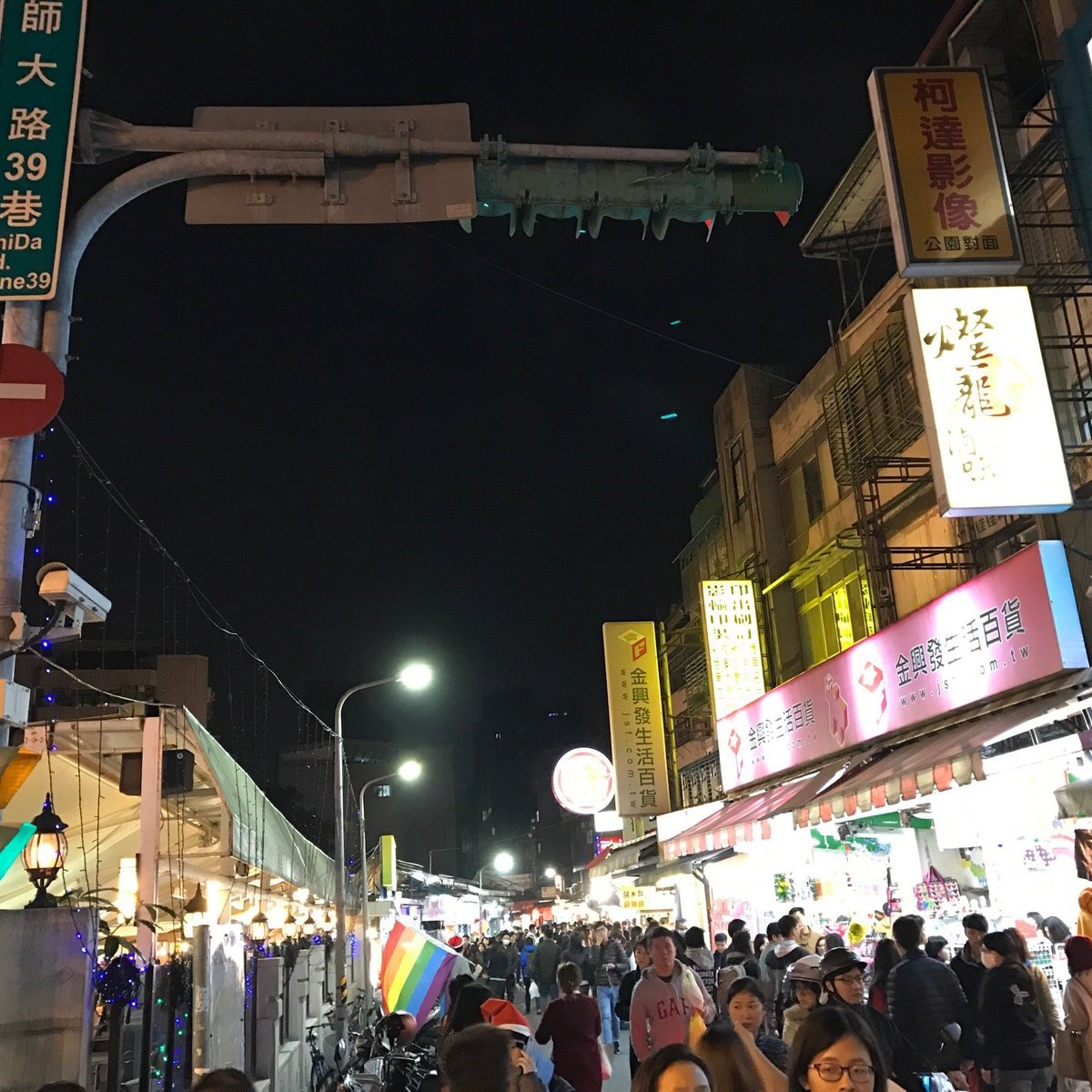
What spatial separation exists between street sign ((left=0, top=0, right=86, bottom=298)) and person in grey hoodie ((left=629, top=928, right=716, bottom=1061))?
21.3 feet

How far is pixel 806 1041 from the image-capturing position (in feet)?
12.3

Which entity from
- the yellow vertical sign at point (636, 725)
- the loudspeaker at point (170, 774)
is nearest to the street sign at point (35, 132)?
the loudspeaker at point (170, 774)

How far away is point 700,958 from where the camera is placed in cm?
1241

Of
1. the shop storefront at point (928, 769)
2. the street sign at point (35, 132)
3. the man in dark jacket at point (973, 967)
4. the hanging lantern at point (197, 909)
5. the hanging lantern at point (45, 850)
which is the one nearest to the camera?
the street sign at point (35, 132)

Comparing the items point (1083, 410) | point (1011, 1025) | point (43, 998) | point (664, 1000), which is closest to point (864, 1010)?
point (664, 1000)

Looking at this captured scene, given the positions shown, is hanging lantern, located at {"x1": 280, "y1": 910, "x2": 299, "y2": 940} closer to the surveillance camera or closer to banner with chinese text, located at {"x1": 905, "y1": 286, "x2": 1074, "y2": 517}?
banner with chinese text, located at {"x1": 905, "y1": 286, "x2": 1074, "y2": 517}

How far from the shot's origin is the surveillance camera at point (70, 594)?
6.46 m

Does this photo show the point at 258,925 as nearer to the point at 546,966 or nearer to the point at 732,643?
the point at 546,966

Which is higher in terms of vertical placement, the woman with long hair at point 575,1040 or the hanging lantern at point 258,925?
the hanging lantern at point 258,925

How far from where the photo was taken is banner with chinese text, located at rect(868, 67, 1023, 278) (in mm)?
11633

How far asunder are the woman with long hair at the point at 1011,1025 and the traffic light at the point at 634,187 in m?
6.18

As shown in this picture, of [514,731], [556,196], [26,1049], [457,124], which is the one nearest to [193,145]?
[457,124]

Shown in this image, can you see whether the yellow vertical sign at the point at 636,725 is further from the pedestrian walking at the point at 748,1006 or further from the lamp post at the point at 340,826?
the pedestrian walking at the point at 748,1006

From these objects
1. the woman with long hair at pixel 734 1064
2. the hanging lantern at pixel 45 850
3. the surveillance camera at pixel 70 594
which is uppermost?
the surveillance camera at pixel 70 594
